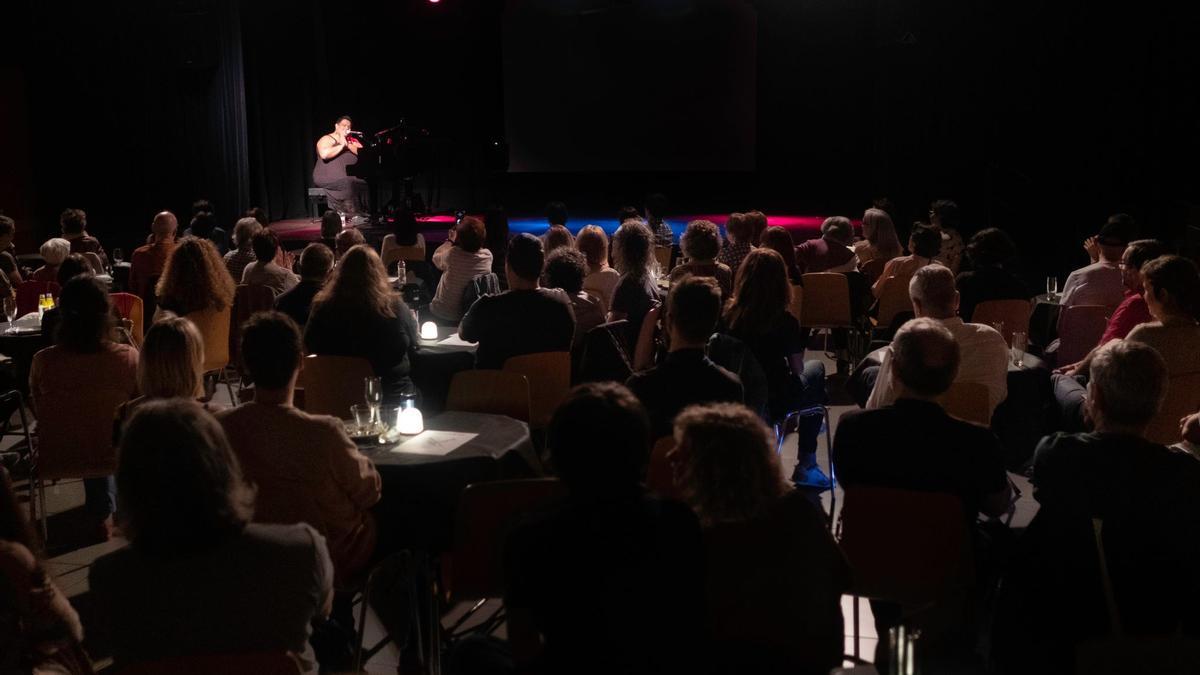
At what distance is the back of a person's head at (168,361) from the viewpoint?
3.69m

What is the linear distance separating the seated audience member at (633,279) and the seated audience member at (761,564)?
3411mm

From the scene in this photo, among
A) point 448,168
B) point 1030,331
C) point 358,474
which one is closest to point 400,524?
point 358,474

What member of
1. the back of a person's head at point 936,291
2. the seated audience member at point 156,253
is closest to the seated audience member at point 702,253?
the back of a person's head at point 936,291

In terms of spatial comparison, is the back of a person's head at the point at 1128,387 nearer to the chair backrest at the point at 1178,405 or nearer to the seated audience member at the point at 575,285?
the chair backrest at the point at 1178,405

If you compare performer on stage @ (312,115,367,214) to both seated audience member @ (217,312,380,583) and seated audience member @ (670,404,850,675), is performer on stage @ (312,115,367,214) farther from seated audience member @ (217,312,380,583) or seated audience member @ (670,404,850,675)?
seated audience member @ (670,404,850,675)

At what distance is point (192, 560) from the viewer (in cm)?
218

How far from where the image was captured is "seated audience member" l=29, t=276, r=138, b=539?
14.3 feet

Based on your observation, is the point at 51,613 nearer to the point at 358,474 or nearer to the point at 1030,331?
the point at 358,474

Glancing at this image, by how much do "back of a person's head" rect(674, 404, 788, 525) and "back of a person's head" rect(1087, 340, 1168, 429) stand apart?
1063 millimetres

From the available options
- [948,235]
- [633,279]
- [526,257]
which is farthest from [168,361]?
[948,235]

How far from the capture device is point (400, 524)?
3414 millimetres

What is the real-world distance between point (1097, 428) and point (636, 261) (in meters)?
3.22

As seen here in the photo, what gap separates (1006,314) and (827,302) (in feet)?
4.99

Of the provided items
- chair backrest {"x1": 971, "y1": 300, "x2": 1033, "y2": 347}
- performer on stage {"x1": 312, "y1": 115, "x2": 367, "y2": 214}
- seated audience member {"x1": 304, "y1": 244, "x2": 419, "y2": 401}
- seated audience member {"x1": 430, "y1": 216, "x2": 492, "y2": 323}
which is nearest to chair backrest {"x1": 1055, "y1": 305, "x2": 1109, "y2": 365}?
chair backrest {"x1": 971, "y1": 300, "x2": 1033, "y2": 347}
